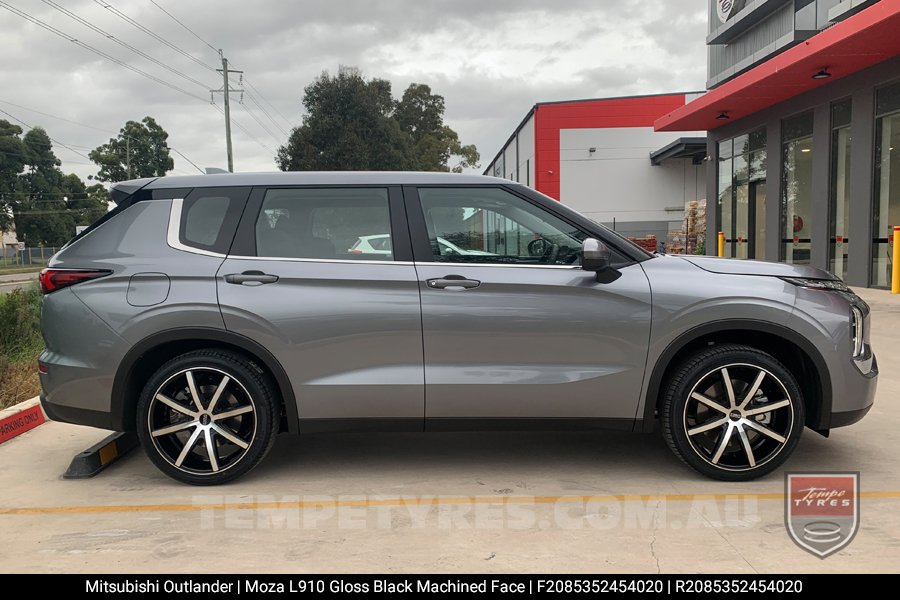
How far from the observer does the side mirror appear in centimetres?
379

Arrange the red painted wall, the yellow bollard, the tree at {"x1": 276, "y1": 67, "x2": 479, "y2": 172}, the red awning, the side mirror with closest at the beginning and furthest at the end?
the side mirror → the red awning → the yellow bollard → the red painted wall → the tree at {"x1": 276, "y1": 67, "x2": 479, "y2": 172}

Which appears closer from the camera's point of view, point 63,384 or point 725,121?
point 63,384

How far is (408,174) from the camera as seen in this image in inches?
166

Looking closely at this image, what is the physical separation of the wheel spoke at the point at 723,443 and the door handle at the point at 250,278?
2675 mm

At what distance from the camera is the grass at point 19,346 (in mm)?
6313

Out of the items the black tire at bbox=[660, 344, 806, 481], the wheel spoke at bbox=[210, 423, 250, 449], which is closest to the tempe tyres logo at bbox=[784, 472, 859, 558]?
the black tire at bbox=[660, 344, 806, 481]

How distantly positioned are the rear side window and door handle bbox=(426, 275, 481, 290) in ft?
4.04

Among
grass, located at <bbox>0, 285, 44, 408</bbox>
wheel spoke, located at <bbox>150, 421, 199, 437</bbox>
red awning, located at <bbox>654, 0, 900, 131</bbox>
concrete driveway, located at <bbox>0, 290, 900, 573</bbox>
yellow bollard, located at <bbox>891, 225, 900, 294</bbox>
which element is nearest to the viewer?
concrete driveway, located at <bbox>0, 290, 900, 573</bbox>

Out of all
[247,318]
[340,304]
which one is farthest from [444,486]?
[247,318]

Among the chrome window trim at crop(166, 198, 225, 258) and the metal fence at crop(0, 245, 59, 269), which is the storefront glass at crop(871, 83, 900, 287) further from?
the metal fence at crop(0, 245, 59, 269)

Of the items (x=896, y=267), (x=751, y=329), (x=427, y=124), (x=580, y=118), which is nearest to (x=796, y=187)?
(x=896, y=267)

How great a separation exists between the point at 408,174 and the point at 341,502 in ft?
6.34

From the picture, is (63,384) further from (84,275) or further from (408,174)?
(408,174)

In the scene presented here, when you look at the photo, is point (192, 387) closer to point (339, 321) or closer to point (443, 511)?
point (339, 321)
